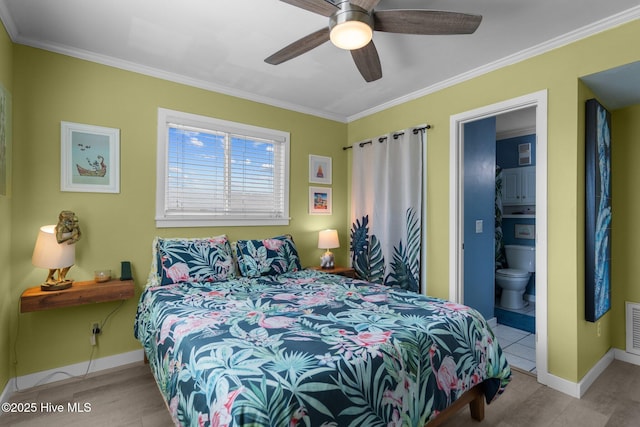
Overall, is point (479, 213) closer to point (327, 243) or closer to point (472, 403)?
point (327, 243)

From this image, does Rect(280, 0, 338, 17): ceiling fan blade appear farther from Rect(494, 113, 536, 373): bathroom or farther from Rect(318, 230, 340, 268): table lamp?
Rect(494, 113, 536, 373): bathroom

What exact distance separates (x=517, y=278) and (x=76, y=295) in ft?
15.1

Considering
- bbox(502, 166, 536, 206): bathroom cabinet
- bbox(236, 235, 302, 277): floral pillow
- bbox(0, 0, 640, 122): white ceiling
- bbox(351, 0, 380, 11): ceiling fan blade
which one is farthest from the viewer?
bbox(502, 166, 536, 206): bathroom cabinet

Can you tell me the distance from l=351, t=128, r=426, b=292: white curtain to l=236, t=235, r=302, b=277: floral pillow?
3.33 feet

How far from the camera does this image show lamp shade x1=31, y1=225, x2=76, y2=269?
7.34 feet

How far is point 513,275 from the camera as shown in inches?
159

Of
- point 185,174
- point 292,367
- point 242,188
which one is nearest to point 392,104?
point 242,188

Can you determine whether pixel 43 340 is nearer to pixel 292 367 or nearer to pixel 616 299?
pixel 292 367

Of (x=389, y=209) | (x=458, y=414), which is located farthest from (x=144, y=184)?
(x=458, y=414)

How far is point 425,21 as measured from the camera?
1754 mm

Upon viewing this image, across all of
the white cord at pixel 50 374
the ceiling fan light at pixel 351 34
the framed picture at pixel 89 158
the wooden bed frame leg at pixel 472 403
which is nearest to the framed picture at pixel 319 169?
the framed picture at pixel 89 158

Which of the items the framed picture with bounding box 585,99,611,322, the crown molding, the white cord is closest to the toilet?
the framed picture with bounding box 585,99,611,322

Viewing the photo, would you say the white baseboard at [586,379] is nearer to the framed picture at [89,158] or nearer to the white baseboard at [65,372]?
the white baseboard at [65,372]

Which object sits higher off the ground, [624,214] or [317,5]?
[317,5]
